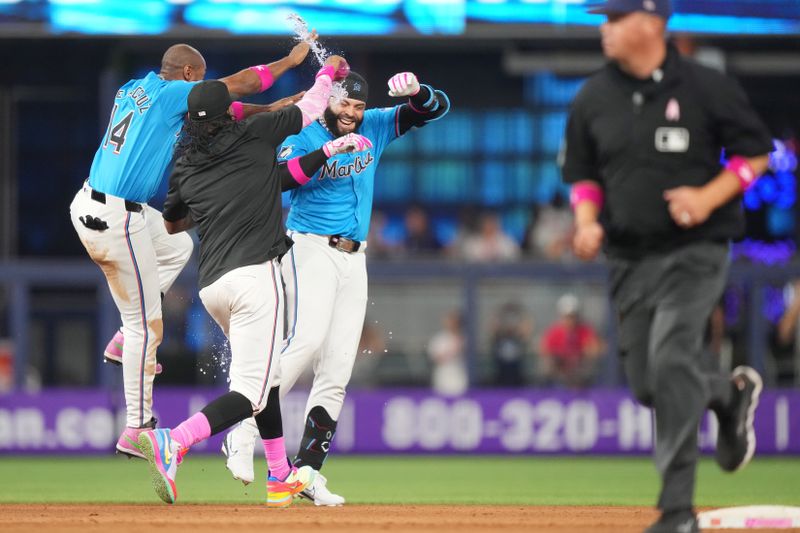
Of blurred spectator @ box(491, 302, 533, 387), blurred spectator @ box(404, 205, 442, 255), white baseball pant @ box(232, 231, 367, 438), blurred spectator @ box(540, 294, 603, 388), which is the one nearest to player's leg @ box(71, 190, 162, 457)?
white baseball pant @ box(232, 231, 367, 438)

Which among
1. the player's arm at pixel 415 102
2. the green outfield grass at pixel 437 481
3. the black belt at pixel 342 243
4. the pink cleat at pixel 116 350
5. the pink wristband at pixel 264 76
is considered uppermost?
the pink wristband at pixel 264 76

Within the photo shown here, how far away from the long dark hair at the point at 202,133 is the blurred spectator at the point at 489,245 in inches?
309

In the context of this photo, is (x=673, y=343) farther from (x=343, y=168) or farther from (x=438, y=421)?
(x=438, y=421)

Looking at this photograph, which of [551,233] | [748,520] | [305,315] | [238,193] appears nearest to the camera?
[748,520]

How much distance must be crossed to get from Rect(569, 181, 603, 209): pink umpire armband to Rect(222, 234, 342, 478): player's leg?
7.15 ft

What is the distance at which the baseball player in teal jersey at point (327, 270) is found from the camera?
23.8 ft

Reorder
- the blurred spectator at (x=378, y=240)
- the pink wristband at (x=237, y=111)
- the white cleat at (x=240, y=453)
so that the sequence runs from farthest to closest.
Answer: the blurred spectator at (x=378, y=240) → the white cleat at (x=240, y=453) → the pink wristband at (x=237, y=111)

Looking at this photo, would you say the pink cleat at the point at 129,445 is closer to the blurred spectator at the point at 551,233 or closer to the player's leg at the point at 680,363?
the player's leg at the point at 680,363

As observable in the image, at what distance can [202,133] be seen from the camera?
6.73 metres

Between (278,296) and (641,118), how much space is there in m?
2.33

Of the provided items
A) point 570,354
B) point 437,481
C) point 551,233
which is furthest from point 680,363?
point 551,233

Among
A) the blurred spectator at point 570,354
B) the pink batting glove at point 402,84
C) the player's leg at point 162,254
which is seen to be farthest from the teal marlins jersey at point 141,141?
the blurred spectator at point 570,354

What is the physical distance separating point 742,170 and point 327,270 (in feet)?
9.16

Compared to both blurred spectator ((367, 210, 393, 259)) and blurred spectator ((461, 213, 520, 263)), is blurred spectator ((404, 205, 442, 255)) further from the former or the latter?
blurred spectator ((461, 213, 520, 263))
